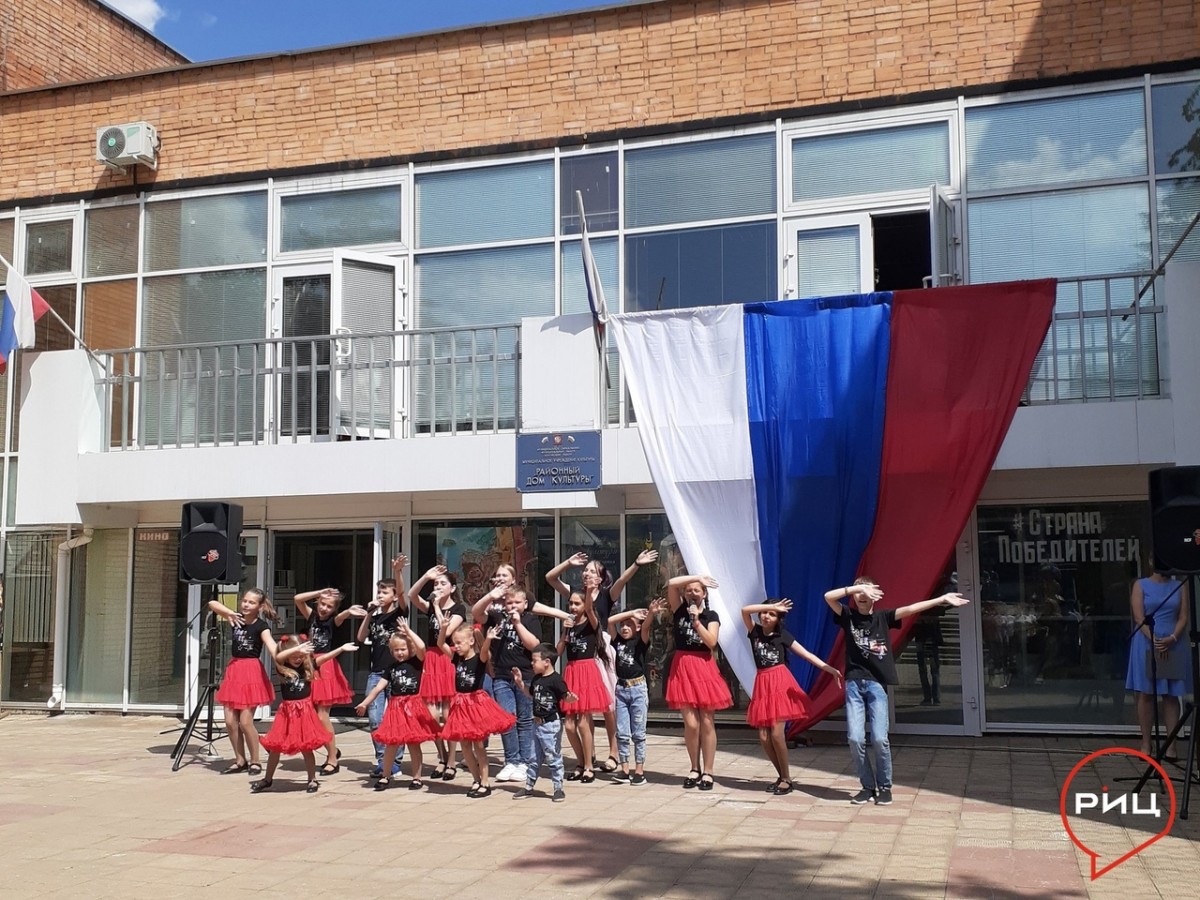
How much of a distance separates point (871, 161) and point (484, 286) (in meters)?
4.43

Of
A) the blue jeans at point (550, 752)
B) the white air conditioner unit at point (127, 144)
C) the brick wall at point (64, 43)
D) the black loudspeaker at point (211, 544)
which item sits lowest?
the blue jeans at point (550, 752)

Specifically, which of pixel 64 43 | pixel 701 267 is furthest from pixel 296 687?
pixel 64 43

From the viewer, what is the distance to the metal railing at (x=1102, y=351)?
11.2 m

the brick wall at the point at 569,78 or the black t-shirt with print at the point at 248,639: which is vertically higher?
the brick wall at the point at 569,78

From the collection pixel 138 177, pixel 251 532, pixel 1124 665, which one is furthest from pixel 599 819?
pixel 138 177

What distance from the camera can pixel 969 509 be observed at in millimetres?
10266

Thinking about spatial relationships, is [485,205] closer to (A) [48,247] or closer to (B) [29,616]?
(A) [48,247]

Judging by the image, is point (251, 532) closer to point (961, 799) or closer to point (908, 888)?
point (961, 799)

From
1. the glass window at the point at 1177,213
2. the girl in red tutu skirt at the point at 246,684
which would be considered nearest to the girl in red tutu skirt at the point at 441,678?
the girl in red tutu skirt at the point at 246,684

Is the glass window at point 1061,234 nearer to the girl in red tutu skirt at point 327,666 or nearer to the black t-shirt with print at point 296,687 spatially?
the girl in red tutu skirt at point 327,666

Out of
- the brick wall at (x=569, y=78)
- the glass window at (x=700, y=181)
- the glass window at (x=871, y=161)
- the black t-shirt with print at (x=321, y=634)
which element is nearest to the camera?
the black t-shirt with print at (x=321, y=634)

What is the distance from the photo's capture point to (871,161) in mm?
12742

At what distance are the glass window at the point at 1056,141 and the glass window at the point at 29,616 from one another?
37.4 feet

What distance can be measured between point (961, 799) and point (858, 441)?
10.6 ft
